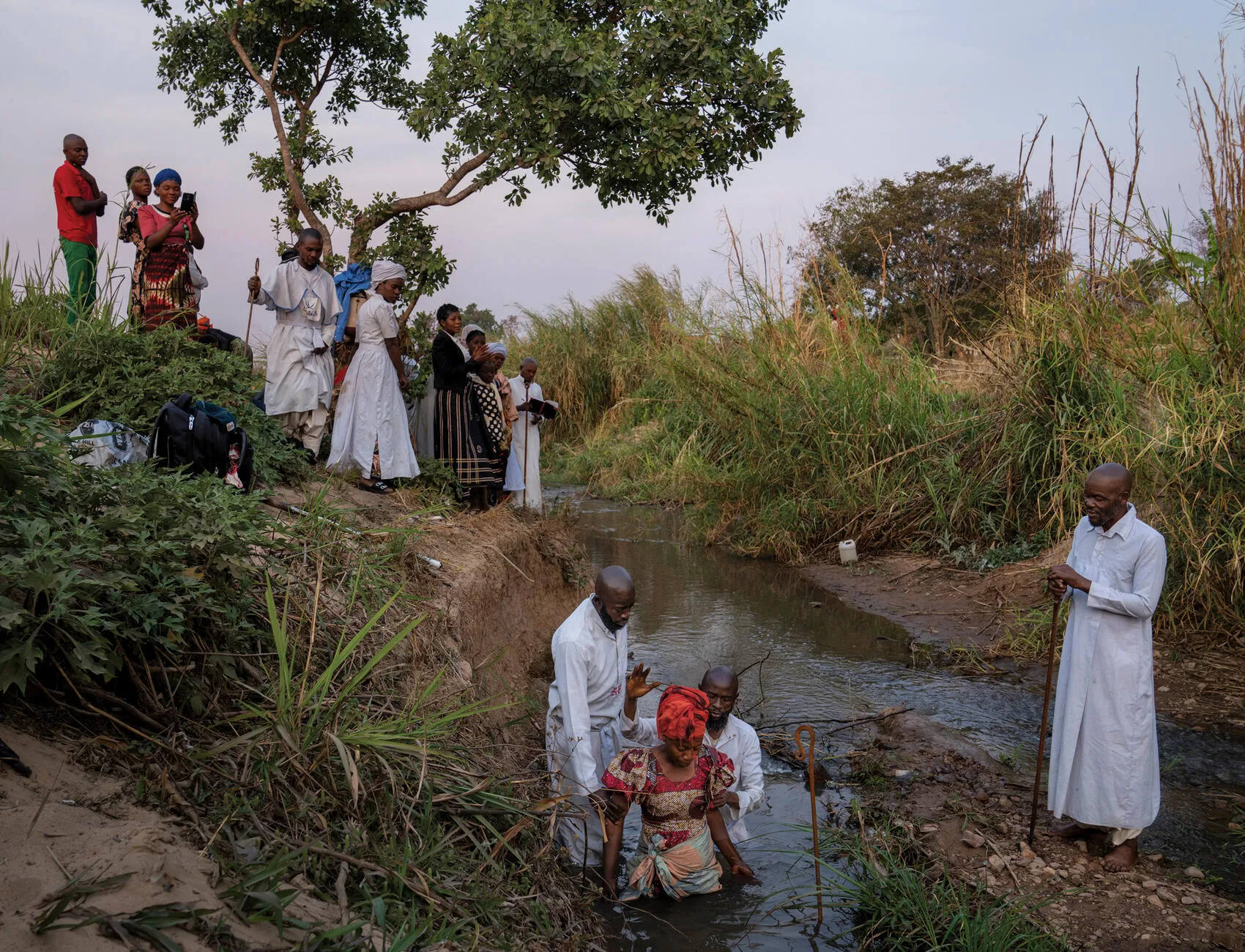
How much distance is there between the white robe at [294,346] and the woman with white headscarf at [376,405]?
24 centimetres

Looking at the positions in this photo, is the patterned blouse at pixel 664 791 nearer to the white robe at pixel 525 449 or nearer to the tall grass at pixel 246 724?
the tall grass at pixel 246 724

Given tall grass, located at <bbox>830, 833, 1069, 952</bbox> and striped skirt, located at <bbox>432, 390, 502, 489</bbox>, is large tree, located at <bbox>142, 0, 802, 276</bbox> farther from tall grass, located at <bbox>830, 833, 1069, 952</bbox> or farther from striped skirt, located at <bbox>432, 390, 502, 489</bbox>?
tall grass, located at <bbox>830, 833, 1069, 952</bbox>

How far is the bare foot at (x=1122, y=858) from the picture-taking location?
4.09 metres

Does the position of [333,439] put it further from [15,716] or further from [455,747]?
[15,716]

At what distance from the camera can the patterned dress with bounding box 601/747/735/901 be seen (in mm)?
3982

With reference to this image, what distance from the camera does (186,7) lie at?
8.68 meters

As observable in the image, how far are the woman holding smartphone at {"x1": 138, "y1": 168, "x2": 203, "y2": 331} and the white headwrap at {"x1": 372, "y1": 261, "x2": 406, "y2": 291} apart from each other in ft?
4.28

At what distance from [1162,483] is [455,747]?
5.42 meters

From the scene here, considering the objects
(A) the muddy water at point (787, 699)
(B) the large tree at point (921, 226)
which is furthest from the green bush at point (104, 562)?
(B) the large tree at point (921, 226)

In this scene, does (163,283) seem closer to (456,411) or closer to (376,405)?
(376,405)

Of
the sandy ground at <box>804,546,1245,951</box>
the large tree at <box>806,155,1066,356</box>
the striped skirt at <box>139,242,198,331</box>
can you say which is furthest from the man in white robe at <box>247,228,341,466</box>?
the large tree at <box>806,155,1066,356</box>

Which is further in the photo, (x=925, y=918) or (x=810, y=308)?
(x=810, y=308)

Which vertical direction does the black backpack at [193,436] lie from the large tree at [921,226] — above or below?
below

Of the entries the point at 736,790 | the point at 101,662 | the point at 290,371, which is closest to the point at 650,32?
the point at 290,371
